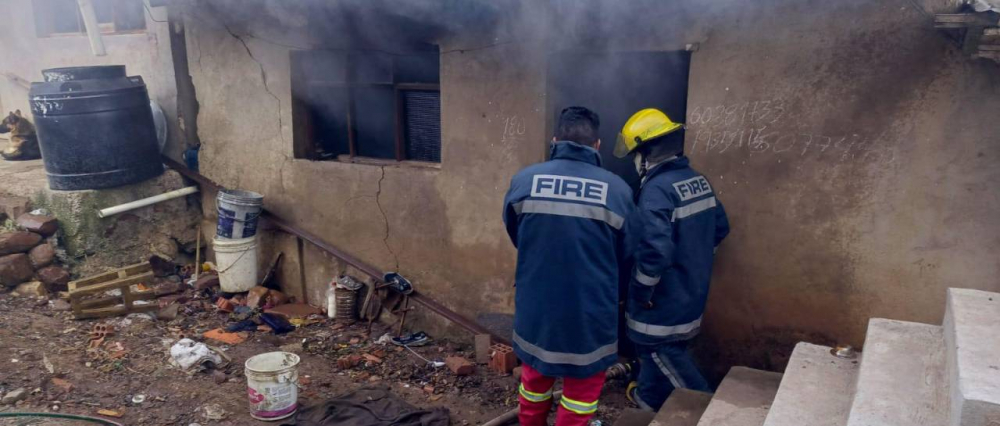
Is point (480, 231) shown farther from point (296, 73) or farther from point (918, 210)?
point (918, 210)

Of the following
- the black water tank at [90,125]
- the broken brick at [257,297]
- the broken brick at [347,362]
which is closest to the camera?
the broken brick at [347,362]

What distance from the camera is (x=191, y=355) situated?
16.9ft

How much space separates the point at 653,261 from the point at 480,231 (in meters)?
1.92

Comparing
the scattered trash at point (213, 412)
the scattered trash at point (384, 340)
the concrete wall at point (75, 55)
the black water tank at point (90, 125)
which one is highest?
the concrete wall at point (75, 55)

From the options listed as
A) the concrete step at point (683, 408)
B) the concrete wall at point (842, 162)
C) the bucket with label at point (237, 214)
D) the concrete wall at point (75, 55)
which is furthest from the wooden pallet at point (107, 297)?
the concrete wall at point (842, 162)

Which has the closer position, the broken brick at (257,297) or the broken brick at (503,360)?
the broken brick at (503,360)

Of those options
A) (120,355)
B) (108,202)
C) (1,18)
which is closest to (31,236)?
(108,202)

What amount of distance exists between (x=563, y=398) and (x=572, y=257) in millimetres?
908

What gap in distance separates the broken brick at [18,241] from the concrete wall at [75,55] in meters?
1.58

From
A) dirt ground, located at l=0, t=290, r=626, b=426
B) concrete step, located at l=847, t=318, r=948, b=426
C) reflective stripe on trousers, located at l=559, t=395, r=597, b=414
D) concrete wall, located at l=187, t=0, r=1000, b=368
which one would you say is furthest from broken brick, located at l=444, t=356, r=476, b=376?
concrete step, located at l=847, t=318, r=948, b=426

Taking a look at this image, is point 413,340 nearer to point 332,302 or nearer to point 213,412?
point 332,302

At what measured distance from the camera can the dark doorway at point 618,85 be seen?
5102 millimetres

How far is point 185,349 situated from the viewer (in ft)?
17.1

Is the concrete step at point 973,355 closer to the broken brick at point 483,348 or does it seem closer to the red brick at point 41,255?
the broken brick at point 483,348
